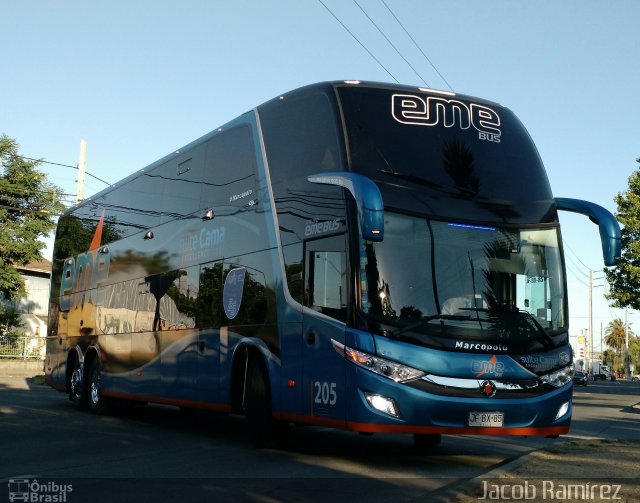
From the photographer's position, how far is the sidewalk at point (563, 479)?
7.93m

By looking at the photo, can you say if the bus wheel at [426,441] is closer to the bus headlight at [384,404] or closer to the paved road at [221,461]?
the paved road at [221,461]

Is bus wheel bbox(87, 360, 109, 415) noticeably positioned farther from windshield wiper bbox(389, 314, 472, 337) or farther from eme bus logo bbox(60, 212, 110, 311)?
windshield wiper bbox(389, 314, 472, 337)

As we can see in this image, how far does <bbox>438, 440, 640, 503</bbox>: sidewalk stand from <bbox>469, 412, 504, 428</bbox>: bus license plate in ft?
1.54

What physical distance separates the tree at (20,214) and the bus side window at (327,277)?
37487 mm

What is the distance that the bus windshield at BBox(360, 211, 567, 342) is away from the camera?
32.9 feet

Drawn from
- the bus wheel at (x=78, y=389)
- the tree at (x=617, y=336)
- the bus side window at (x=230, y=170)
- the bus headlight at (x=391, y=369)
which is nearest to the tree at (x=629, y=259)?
the bus wheel at (x=78, y=389)

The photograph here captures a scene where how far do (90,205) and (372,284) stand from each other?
469 inches

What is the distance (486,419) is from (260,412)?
123 inches

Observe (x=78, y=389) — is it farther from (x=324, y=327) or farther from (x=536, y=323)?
(x=536, y=323)

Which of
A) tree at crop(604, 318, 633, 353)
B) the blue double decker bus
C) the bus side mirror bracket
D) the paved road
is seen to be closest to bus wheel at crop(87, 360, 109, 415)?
the paved road

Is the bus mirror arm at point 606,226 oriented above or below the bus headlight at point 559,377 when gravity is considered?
above

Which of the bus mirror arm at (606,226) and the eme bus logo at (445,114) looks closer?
the bus mirror arm at (606,226)

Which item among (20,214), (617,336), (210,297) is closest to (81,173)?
(20,214)

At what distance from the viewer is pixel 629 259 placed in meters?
47.8
